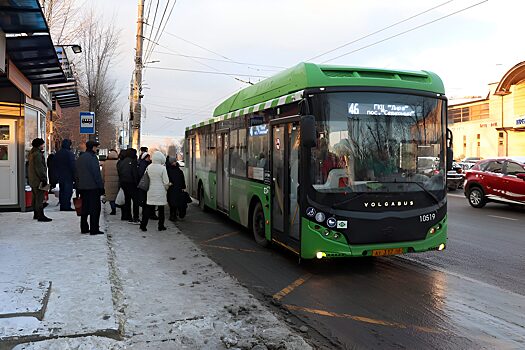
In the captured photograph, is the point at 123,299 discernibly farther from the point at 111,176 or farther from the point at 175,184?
the point at 111,176

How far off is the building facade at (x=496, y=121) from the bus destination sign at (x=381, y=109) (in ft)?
96.8

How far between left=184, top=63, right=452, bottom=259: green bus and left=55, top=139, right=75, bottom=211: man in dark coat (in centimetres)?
699

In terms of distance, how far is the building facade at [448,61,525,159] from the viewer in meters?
33.8

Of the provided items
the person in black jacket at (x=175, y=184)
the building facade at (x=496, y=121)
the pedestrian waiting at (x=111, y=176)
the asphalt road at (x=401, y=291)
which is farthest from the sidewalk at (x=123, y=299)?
the building facade at (x=496, y=121)

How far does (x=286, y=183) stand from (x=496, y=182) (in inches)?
425

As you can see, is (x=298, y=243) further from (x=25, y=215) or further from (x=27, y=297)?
(x=25, y=215)

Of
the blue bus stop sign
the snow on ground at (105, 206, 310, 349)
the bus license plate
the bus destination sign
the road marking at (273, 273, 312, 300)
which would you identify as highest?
the blue bus stop sign

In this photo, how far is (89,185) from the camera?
9.16 m

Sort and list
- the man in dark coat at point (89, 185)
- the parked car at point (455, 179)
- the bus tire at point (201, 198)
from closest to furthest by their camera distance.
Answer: the man in dark coat at point (89, 185), the bus tire at point (201, 198), the parked car at point (455, 179)

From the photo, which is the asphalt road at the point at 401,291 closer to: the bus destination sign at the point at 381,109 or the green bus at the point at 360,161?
the green bus at the point at 360,161

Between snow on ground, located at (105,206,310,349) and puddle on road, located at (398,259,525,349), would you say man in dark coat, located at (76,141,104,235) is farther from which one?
puddle on road, located at (398,259,525,349)

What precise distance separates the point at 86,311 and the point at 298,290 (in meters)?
2.79

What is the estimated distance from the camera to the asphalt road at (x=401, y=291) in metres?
4.90

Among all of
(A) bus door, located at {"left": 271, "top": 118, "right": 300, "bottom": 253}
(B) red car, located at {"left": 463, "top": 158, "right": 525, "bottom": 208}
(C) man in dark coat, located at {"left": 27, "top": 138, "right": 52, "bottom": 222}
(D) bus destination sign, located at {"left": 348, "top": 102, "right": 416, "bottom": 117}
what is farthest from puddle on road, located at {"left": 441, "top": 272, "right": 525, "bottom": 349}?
(B) red car, located at {"left": 463, "top": 158, "right": 525, "bottom": 208}
